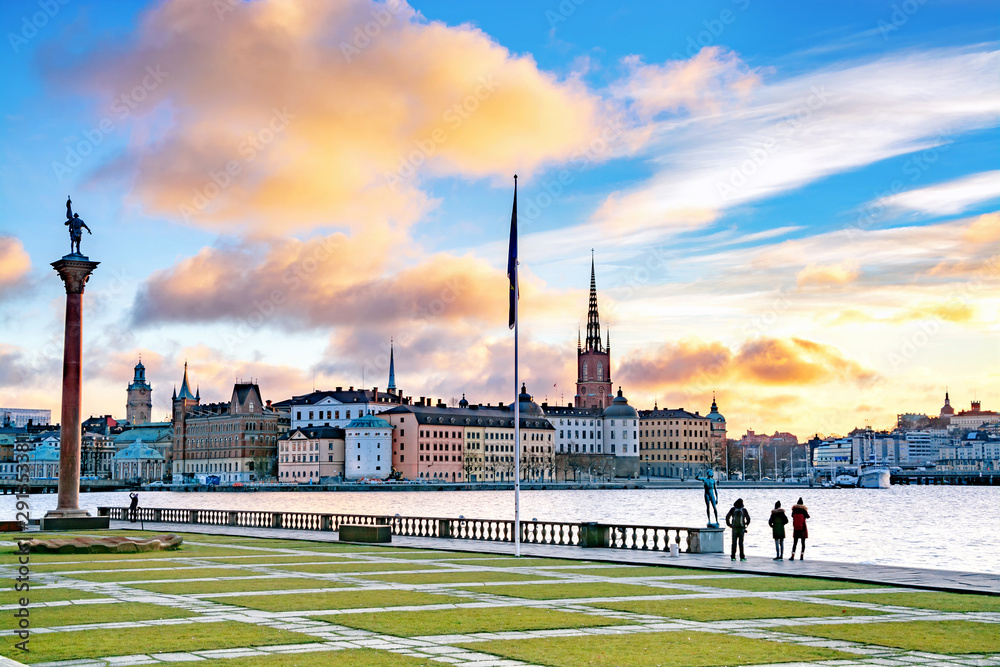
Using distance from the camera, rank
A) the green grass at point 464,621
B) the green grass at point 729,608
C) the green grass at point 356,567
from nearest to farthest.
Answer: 1. the green grass at point 464,621
2. the green grass at point 729,608
3. the green grass at point 356,567

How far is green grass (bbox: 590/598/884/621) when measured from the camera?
1903 cm

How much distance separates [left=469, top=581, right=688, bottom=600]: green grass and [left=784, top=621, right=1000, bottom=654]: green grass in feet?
17.5

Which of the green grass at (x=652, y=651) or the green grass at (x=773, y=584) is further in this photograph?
the green grass at (x=773, y=584)

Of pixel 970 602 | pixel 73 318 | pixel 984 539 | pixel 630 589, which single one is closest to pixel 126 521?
pixel 73 318

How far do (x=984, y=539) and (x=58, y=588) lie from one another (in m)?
68.2

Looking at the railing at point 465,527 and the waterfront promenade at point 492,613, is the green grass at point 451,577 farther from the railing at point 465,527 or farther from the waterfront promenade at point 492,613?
the railing at point 465,527

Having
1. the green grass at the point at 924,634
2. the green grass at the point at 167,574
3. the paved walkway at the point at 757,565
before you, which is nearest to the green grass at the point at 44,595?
the green grass at the point at 167,574

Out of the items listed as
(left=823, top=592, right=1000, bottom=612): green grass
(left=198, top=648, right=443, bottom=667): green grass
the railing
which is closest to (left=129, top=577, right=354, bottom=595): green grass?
(left=198, top=648, right=443, bottom=667): green grass

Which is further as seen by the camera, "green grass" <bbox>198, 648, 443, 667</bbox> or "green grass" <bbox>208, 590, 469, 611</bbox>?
"green grass" <bbox>208, 590, 469, 611</bbox>

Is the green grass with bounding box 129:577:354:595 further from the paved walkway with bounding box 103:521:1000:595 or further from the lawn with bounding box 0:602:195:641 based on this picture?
the paved walkway with bounding box 103:521:1000:595

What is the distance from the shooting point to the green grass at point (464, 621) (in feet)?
55.4

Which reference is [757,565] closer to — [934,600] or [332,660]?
[934,600]

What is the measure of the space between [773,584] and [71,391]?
3001 cm

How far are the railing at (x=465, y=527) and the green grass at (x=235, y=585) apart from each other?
1198cm
